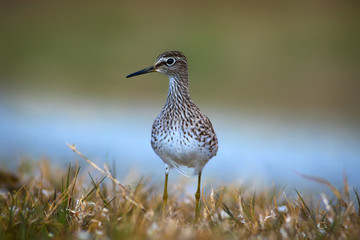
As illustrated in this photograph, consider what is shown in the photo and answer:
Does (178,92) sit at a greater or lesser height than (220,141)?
greater

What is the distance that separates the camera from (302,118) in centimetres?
1251

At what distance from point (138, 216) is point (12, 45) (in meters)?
14.3

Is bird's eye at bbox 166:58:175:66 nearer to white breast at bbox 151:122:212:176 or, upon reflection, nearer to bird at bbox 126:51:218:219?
bird at bbox 126:51:218:219

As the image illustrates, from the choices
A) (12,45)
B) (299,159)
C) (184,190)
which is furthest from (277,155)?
(12,45)

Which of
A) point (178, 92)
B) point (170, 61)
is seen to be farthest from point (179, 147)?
point (170, 61)

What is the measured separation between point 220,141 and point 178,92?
5.60 metres

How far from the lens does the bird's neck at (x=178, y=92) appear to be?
5426 mm

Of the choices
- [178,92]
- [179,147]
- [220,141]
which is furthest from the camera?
[220,141]

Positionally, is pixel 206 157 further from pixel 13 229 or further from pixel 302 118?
pixel 302 118

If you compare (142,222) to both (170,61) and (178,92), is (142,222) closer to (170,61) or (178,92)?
(178,92)

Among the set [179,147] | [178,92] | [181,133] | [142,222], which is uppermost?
[178,92]

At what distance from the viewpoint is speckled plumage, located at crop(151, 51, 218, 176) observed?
16.6 ft

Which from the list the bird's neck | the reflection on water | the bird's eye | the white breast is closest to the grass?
the white breast

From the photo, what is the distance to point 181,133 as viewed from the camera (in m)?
5.10
